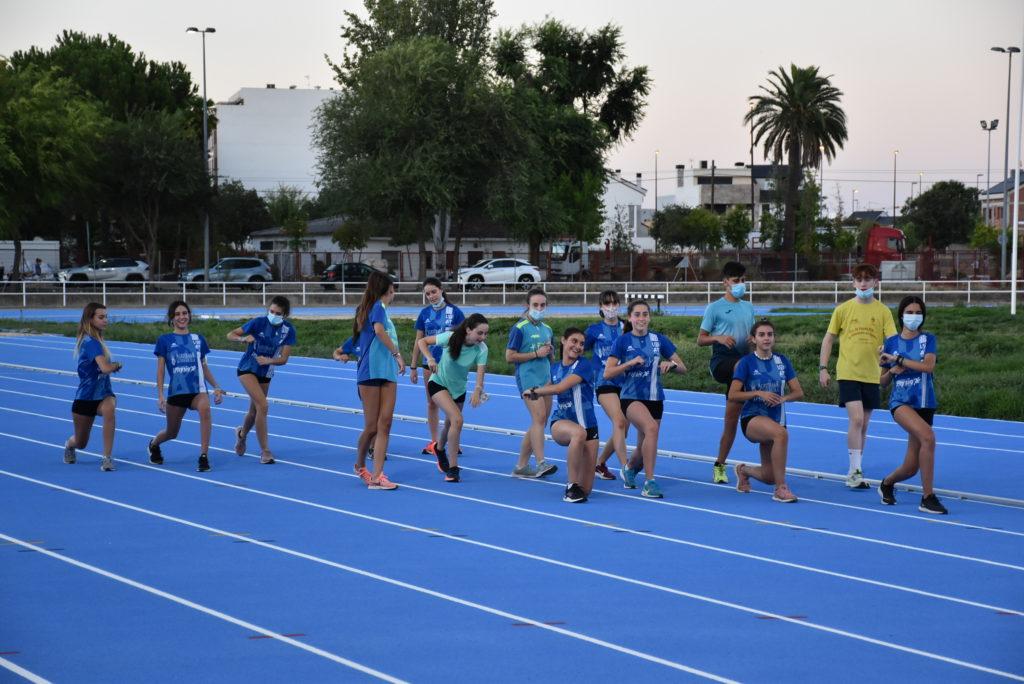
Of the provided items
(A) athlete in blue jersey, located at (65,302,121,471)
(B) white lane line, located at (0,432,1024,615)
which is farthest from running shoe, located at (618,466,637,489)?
(A) athlete in blue jersey, located at (65,302,121,471)

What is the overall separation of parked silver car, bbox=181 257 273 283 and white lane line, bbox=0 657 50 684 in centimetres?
4659

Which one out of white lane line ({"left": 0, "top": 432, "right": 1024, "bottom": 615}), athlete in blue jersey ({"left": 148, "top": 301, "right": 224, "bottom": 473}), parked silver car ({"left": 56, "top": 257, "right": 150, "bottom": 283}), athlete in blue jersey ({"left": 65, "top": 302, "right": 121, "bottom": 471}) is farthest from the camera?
parked silver car ({"left": 56, "top": 257, "right": 150, "bottom": 283})

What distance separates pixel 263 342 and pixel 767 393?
5.07 m

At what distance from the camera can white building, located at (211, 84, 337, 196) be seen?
3701 inches

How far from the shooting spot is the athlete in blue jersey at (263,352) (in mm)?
13141

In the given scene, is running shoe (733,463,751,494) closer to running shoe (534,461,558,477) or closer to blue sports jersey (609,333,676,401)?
blue sports jersey (609,333,676,401)

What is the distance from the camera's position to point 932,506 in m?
10.3

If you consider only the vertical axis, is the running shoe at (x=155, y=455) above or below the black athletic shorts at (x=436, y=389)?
below

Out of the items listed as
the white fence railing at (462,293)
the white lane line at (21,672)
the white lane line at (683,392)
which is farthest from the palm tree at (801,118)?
the white lane line at (21,672)

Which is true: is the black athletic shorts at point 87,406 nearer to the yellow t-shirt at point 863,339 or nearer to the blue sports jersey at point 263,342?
the blue sports jersey at point 263,342

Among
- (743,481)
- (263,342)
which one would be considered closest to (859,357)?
(743,481)

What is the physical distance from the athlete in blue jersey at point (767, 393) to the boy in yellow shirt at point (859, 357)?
66 cm

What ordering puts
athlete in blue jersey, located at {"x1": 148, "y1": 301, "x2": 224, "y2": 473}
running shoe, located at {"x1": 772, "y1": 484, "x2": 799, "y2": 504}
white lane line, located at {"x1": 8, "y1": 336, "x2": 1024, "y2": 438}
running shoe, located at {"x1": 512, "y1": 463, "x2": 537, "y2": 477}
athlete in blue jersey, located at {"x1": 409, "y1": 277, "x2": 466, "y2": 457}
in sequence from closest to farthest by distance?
running shoe, located at {"x1": 772, "y1": 484, "x2": 799, "y2": 504}, running shoe, located at {"x1": 512, "y1": 463, "x2": 537, "y2": 477}, athlete in blue jersey, located at {"x1": 148, "y1": 301, "x2": 224, "y2": 473}, athlete in blue jersey, located at {"x1": 409, "y1": 277, "x2": 466, "y2": 457}, white lane line, located at {"x1": 8, "y1": 336, "x2": 1024, "y2": 438}

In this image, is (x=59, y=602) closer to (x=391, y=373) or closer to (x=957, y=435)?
(x=391, y=373)
